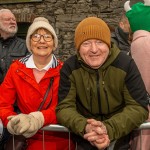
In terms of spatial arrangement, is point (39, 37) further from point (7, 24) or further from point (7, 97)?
point (7, 24)

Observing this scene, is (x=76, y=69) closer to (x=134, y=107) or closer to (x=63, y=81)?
(x=63, y=81)

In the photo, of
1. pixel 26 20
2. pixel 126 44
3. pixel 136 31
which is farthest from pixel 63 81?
pixel 26 20

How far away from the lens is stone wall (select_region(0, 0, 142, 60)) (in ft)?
26.3

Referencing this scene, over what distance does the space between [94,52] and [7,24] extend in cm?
255

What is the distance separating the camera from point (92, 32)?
2426mm

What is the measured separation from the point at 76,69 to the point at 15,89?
0.63 metres

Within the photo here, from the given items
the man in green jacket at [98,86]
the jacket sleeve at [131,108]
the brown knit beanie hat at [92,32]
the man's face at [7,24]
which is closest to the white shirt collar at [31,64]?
the man in green jacket at [98,86]

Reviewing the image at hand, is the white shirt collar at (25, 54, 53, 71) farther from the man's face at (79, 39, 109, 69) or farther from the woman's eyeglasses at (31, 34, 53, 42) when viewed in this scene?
the man's face at (79, 39, 109, 69)

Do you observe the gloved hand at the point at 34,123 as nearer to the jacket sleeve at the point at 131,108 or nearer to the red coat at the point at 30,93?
the red coat at the point at 30,93

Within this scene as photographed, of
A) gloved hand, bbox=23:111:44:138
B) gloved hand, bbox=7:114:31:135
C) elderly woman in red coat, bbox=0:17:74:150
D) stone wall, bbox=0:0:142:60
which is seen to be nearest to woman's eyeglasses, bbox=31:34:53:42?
elderly woman in red coat, bbox=0:17:74:150

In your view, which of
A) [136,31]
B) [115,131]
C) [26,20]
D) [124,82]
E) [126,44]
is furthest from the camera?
[26,20]

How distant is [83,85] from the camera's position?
2.44 metres

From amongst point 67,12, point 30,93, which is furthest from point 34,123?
point 67,12

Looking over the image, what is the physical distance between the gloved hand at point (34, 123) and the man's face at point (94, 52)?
541mm
